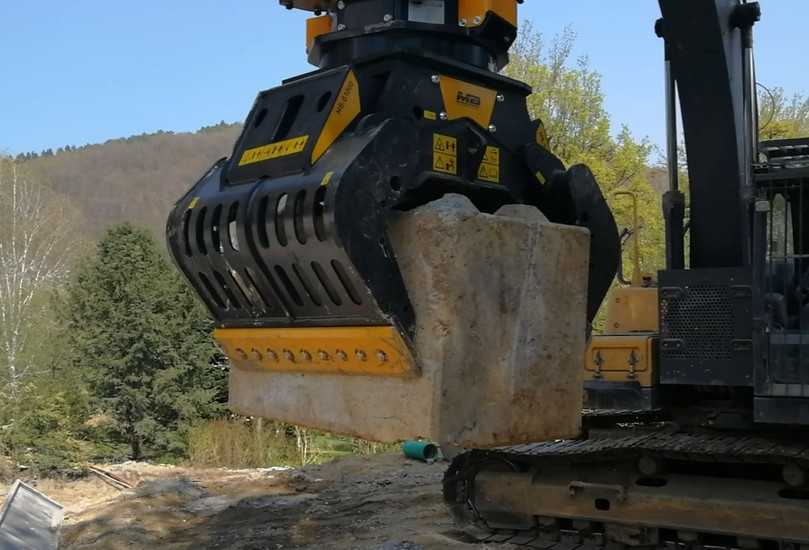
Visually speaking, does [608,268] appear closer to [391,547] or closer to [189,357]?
[391,547]

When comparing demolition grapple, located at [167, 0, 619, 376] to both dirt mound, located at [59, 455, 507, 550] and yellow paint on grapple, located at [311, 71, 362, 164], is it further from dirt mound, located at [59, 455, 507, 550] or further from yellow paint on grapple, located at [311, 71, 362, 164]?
dirt mound, located at [59, 455, 507, 550]

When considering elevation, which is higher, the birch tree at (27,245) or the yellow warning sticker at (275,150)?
the birch tree at (27,245)

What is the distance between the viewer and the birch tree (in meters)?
24.7

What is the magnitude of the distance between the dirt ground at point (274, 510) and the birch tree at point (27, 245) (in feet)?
44.0

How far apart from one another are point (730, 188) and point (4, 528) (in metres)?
6.67

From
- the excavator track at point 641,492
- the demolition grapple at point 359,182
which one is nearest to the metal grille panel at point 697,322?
the excavator track at point 641,492

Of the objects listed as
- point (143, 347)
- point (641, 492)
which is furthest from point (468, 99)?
point (143, 347)

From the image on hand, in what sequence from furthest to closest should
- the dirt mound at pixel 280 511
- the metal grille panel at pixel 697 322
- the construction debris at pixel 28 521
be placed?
1. the construction debris at pixel 28 521
2. the dirt mound at pixel 280 511
3. the metal grille panel at pixel 697 322

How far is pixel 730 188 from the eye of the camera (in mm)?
5051

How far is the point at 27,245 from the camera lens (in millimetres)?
26203

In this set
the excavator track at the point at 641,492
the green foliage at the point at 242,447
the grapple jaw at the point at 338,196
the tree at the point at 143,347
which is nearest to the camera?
the grapple jaw at the point at 338,196

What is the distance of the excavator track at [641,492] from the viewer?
5004mm

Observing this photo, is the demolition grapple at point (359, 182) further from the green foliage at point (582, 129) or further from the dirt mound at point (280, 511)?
the green foliage at point (582, 129)

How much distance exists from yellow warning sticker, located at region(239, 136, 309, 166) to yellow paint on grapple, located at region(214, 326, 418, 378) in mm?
612
